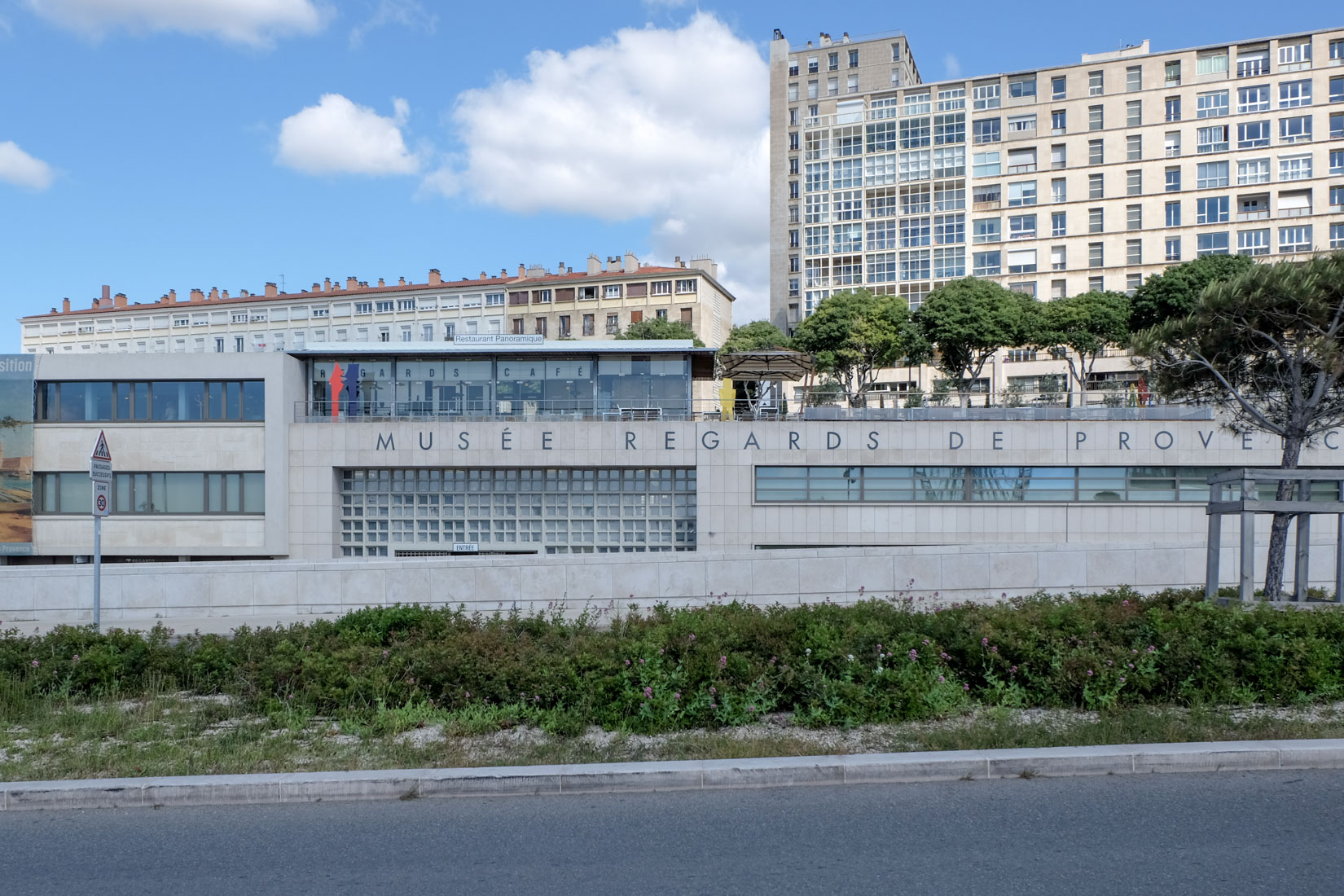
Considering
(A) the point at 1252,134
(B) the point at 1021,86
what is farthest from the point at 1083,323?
(B) the point at 1021,86

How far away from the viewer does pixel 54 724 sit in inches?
350

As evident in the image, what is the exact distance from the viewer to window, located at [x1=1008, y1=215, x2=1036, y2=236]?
78125 mm

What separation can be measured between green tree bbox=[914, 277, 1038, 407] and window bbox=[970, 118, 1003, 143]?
105 ft

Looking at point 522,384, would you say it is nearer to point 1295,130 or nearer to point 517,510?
point 517,510

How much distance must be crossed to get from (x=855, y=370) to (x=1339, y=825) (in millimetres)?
52341

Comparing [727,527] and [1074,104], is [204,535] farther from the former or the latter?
[1074,104]

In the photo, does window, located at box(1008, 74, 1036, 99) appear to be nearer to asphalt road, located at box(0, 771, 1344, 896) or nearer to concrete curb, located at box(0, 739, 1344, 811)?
concrete curb, located at box(0, 739, 1344, 811)

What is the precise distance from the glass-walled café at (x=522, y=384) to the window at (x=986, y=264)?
5353 cm

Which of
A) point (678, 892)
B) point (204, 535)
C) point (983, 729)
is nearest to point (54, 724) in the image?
point (678, 892)

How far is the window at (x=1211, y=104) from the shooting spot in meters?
72.2

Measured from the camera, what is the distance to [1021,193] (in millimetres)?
78562

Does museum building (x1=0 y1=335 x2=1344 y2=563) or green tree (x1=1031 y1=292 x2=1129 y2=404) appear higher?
green tree (x1=1031 y1=292 x2=1129 y2=404)

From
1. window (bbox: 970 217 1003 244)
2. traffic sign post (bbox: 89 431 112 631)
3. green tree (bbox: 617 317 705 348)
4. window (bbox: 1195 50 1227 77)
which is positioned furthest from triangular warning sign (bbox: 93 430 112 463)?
window (bbox: 1195 50 1227 77)

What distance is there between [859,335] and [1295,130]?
142ft
